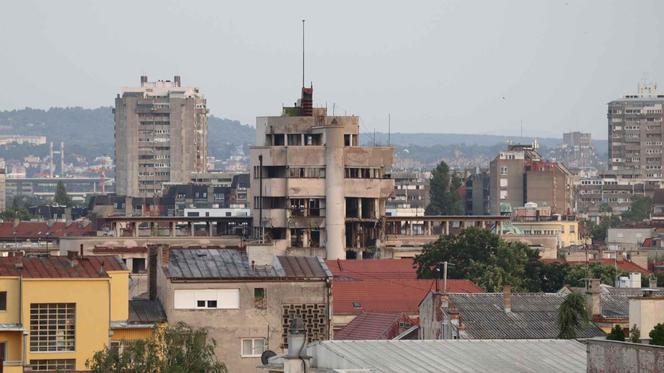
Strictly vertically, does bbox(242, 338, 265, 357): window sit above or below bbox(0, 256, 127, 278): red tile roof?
below

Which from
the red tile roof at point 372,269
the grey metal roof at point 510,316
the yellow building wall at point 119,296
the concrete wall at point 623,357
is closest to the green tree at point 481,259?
the red tile roof at point 372,269

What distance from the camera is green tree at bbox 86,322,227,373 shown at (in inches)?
2062

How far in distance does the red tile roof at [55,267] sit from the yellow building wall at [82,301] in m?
0.60

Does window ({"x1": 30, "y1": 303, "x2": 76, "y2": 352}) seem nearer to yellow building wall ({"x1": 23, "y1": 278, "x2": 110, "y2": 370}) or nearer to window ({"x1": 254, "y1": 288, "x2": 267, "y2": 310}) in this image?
yellow building wall ({"x1": 23, "y1": 278, "x2": 110, "y2": 370})

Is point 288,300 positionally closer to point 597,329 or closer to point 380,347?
point 597,329

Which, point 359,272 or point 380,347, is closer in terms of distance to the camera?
point 380,347

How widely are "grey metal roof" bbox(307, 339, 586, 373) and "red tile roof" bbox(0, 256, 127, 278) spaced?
17621 millimetres

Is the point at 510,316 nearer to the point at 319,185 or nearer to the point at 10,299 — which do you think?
the point at 10,299

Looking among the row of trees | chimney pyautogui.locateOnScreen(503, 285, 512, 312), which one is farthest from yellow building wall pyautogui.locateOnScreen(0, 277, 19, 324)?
the row of trees

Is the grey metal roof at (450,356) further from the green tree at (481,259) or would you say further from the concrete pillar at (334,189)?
the concrete pillar at (334,189)

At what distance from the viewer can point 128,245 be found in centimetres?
13575

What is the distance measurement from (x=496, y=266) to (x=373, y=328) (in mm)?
39075

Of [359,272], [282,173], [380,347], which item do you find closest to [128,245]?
[282,173]

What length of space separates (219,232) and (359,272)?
32.0 metres
